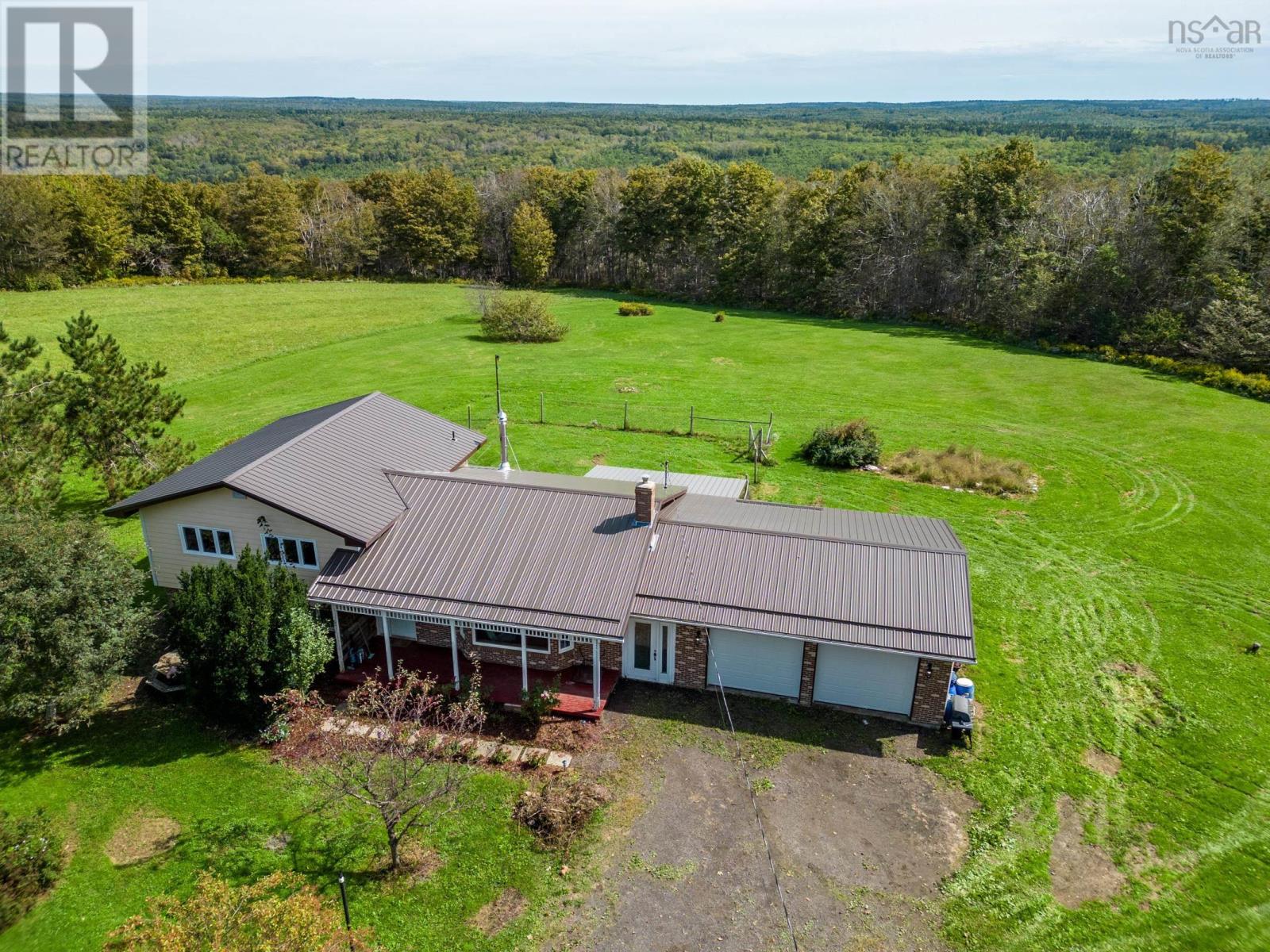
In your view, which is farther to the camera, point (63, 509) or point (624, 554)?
point (63, 509)

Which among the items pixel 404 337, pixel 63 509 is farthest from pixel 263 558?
pixel 404 337

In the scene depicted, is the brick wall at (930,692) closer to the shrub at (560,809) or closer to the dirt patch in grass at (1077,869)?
the dirt patch in grass at (1077,869)

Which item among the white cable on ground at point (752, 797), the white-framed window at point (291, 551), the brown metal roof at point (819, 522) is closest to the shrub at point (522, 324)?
the brown metal roof at point (819, 522)

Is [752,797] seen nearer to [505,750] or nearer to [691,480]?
[505,750]

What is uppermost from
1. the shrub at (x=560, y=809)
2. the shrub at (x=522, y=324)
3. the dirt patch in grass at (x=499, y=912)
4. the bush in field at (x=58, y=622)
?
the shrub at (x=522, y=324)

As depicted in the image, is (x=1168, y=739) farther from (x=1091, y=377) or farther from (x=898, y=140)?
(x=898, y=140)

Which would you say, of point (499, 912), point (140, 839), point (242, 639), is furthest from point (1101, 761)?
point (140, 839)
